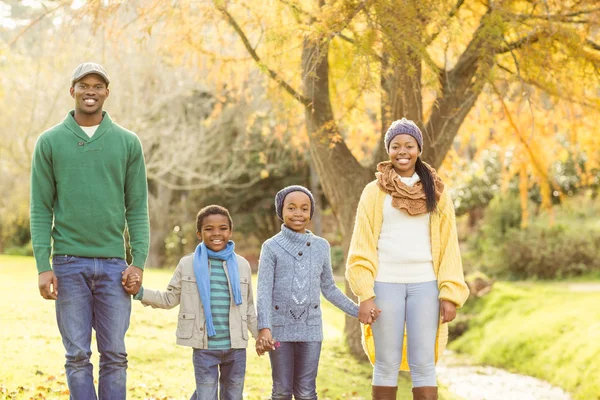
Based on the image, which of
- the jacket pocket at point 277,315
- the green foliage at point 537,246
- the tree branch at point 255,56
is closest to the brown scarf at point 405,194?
the jacket pocket at point 277,315

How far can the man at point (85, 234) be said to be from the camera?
3.58 metres

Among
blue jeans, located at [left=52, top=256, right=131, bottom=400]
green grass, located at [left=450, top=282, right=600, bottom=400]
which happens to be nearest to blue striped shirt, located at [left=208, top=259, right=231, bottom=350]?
blue jeans, located at [left=52, top=256, right=131, bottom=400]

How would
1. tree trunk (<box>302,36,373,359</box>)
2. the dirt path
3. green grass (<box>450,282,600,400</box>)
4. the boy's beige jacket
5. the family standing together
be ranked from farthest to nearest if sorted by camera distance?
green grass (<box>450,282,600,400</box>) → the dirt path → tree trunk (<box>302,36,373,359</box>) → the boy's beige jacket → the family standing together

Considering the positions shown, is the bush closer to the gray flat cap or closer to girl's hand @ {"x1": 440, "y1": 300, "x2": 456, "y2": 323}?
girl's hand @ {"x1": 440, "y1": 300, "x2": 456, "y2": 323}

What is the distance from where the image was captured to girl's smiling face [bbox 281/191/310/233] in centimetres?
402

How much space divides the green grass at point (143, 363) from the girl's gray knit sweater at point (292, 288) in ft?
6.69

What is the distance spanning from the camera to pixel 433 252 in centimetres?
386

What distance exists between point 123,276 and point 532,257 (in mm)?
12176

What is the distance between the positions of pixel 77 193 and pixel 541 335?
704 centimetres

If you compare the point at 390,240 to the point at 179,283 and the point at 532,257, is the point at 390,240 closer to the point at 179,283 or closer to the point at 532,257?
the point at 179,283

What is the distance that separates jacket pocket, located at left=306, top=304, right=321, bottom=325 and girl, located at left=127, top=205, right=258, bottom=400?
29 centimetres

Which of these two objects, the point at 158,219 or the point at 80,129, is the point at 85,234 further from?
the point at 158,219

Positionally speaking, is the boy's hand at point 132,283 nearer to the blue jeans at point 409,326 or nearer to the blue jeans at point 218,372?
the blue jeans at point 218,372

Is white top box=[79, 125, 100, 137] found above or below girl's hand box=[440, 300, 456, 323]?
above
